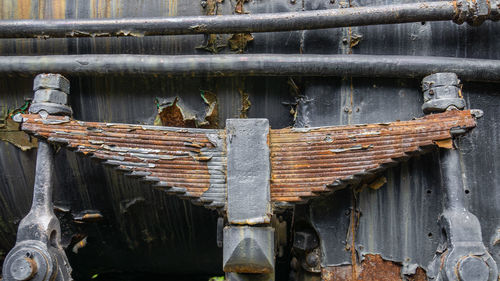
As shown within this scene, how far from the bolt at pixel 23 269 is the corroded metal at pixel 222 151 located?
492 millimetres

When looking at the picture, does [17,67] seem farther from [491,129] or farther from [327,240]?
[491,129]

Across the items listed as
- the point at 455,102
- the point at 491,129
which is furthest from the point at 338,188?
the point at 491,129

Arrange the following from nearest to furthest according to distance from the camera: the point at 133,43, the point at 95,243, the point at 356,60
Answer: the point at 356,60, the point at 133,43, the point at 95,243

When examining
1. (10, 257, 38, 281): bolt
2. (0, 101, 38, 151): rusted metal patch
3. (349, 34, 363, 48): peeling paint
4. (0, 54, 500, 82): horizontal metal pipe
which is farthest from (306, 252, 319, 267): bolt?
(0, 101, 38, 151): rusted metal patch

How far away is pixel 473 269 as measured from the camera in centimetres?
187

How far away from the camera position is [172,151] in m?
2.07

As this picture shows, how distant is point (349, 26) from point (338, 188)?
0.74 metres

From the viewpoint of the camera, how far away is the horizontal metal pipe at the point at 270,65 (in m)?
2.15

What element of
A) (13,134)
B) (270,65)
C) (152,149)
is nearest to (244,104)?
(270,65)

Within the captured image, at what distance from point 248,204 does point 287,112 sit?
0.59 meters

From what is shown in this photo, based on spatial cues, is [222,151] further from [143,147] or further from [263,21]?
[263,21]

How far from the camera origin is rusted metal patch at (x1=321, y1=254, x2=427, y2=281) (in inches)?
85.4

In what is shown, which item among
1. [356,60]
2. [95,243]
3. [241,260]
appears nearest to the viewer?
[241,260]

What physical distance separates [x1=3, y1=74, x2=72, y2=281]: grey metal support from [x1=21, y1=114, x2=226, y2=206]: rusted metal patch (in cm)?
9
